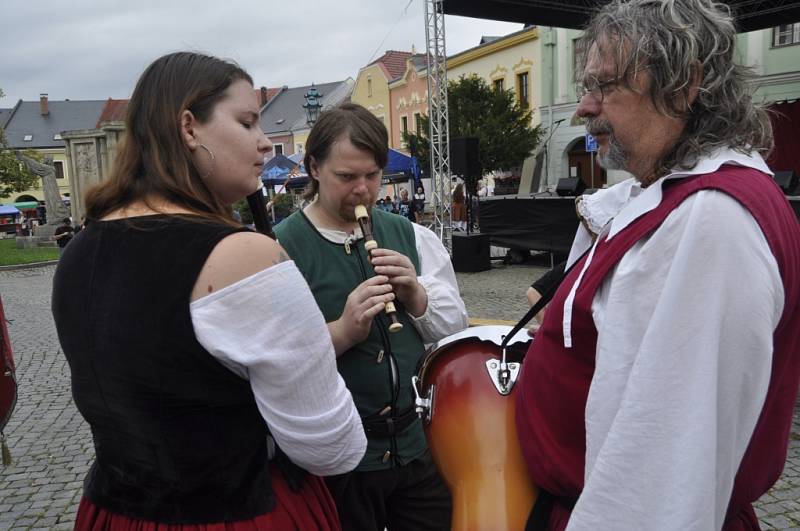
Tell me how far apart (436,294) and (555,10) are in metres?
11.0

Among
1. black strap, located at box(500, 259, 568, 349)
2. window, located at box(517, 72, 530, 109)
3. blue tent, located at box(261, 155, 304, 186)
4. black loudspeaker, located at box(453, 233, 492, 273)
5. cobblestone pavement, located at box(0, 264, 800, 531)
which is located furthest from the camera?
window, located at box(517, 72, 530, 109)

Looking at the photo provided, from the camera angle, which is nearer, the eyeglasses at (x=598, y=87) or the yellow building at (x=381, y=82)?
the eyeglasses at (x=598, y=87)

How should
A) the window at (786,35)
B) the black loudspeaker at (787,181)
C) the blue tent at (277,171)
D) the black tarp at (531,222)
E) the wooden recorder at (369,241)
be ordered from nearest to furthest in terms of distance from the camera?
the wooden recorder at (369,241) < the black loudspeaker at (787,181) < the black tarp at (531,222) < the blue tent at (277,171) < the window at (786,35)

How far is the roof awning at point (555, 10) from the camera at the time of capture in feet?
35.7

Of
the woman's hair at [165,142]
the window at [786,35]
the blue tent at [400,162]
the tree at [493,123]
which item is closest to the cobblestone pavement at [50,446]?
the woman's hair at [165,142]

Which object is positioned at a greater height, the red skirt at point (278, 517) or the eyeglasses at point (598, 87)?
the eyeglasses at point (598, 87)

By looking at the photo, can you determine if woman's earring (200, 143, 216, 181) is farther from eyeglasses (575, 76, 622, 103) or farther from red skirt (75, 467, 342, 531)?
eyeglasses (575, 76, 622, 103)

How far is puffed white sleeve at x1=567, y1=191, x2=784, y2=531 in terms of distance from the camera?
37.2 inches

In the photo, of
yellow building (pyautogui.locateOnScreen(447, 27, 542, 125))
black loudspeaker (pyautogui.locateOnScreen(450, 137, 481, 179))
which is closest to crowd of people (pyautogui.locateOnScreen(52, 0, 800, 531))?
black loudspeaker (pyautogui.locateOnScreen(450, 137, 481, 179))

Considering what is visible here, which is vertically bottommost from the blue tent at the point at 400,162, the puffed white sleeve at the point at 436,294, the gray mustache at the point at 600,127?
the puffed white sleeve at the point at 436,294

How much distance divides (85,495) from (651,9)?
1478 mm

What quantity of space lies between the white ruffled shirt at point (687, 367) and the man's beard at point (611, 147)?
0.23 m

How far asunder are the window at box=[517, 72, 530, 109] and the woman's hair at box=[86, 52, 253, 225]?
88.2ft

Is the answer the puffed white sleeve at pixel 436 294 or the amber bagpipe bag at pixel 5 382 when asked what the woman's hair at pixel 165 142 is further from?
the amber bagpipe bag at pixel 5 382
